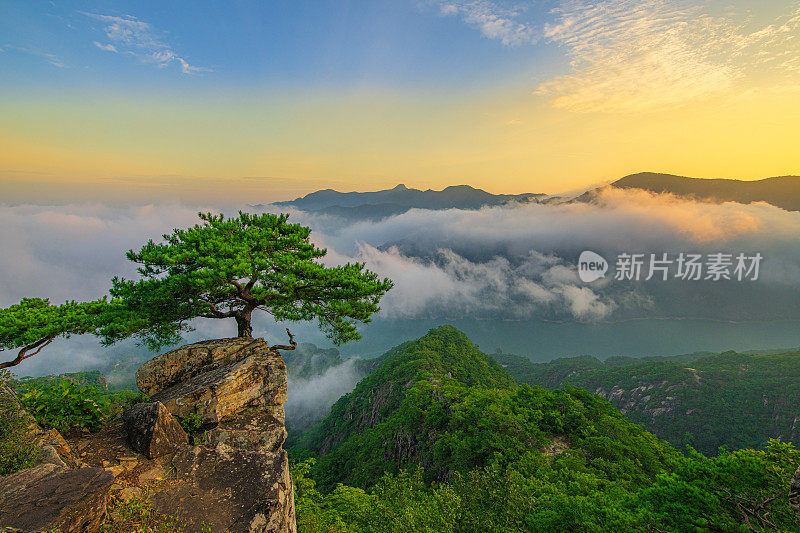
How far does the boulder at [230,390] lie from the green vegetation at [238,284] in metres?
2.66

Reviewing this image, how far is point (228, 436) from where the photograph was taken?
436 inches

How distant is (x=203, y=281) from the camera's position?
12.6 m

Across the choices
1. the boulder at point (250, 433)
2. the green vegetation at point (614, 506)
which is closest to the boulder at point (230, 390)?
the boulder at point (250, 433)

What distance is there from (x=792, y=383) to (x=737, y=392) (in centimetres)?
1244

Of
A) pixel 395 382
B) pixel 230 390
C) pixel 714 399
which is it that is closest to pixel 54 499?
pixel 230 390

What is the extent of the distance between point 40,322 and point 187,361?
5.11m

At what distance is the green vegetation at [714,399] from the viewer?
265 feet

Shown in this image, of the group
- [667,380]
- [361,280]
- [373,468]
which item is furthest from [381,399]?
[667,380]

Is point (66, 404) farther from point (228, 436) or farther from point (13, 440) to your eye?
point (228, 436)

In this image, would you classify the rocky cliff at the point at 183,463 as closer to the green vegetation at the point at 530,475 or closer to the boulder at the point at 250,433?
the boulder at the point at 250,433

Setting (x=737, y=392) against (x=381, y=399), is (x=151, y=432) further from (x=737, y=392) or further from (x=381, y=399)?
(x=737, y=392)

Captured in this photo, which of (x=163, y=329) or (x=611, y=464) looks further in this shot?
(x=611, y=464)

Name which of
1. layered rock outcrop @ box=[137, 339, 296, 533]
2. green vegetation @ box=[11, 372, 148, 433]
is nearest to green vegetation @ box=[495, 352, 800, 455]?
layered rock outcrop @ box=[137, 339, 296, 533]

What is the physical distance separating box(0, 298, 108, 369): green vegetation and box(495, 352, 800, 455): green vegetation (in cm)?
11727
